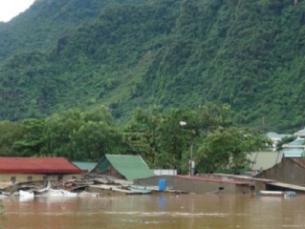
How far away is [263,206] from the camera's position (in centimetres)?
3781

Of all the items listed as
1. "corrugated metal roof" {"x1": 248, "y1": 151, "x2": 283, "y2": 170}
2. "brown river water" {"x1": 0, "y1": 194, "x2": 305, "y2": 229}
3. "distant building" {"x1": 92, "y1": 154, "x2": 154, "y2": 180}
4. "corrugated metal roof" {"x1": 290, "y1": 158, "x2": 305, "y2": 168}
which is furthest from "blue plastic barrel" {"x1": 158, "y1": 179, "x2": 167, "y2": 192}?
"corrugated metal roof" {"x1": 248, "y1": 151, "x2": 283, "y2": 170}

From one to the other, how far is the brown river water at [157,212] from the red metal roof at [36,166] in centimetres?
1272

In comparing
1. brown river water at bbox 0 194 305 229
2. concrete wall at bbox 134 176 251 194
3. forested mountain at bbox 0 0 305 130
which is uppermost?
forested mountain at bbox 0 0 305 130

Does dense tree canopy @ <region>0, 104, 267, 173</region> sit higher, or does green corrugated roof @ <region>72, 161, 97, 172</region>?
dense tree canopy @ <region>0, 104, 267, 173</region>

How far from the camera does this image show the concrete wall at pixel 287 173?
5328 cm

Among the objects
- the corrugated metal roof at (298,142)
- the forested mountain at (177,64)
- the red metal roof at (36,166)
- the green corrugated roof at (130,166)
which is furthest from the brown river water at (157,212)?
the forested mountain at (177,64)

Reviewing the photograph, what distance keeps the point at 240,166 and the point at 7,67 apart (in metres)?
87.5

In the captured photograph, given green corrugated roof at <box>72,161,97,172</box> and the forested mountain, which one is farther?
the forested mountain

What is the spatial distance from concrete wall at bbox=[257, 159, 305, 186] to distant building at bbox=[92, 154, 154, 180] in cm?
937

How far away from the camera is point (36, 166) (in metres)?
56.7

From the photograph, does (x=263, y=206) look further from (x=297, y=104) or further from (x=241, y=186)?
(x=297, y=104)

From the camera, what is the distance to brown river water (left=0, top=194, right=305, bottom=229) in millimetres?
28125

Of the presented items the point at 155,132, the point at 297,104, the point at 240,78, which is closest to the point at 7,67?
the point at 240,78

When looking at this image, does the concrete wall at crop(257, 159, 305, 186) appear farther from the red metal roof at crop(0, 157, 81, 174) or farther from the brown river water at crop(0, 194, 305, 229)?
the red metal roof at crop(0, 157, 81, 174)
